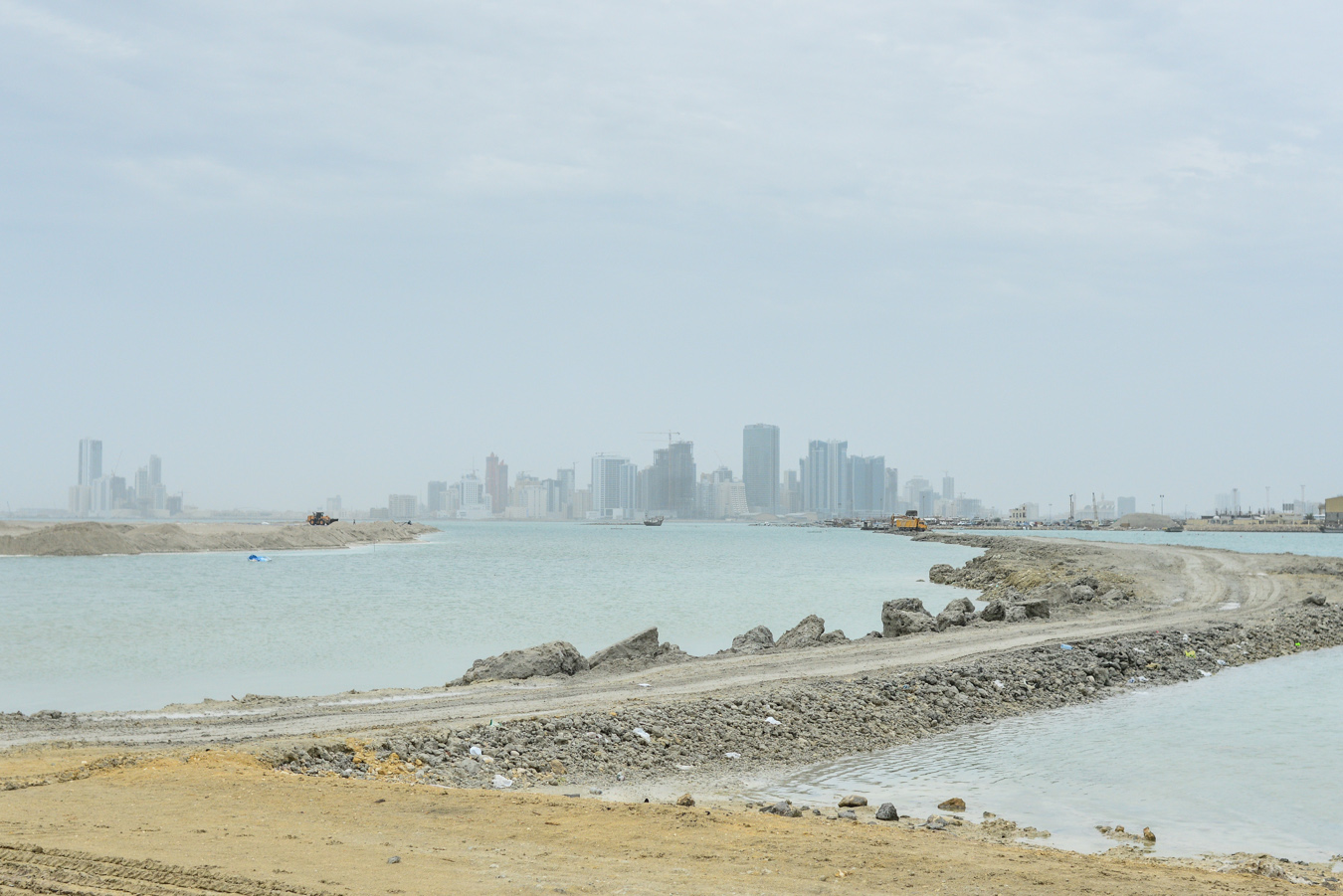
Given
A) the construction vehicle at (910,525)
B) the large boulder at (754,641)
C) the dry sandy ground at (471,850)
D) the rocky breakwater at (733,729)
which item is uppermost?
the dry sandy ground at (471,850)

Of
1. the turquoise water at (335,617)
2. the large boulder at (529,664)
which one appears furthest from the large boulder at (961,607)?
the large boulder at (529,664)

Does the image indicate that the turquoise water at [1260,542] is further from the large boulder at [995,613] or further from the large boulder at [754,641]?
the large boulder at [754,641]

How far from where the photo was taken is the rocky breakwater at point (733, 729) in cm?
1132

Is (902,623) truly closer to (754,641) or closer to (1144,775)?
(754,641)

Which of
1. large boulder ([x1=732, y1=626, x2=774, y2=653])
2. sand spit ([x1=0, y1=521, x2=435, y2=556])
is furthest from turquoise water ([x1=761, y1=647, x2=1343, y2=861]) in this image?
sand spit ([x1=0, y1=521, x2=435, y2=556])

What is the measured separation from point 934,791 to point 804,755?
2.17 meters

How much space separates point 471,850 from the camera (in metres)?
7.64

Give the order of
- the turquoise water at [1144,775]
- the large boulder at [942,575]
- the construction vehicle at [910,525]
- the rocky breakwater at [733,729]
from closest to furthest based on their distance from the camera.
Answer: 1. the turquoise water at [1144,775]
2. the rocky breakwater at [733,729]
3. the large boulder at [942,575]
4. the construction vehicle at [910,525]

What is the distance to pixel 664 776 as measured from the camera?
11539 mm

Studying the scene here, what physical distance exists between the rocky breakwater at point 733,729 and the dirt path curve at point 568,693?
2.88ft

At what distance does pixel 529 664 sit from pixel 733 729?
616 cm

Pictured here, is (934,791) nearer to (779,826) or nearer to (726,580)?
(779,826)

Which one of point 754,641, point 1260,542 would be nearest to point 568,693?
point 754,641

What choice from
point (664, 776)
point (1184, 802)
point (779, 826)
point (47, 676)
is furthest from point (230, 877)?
point (47, 676)
